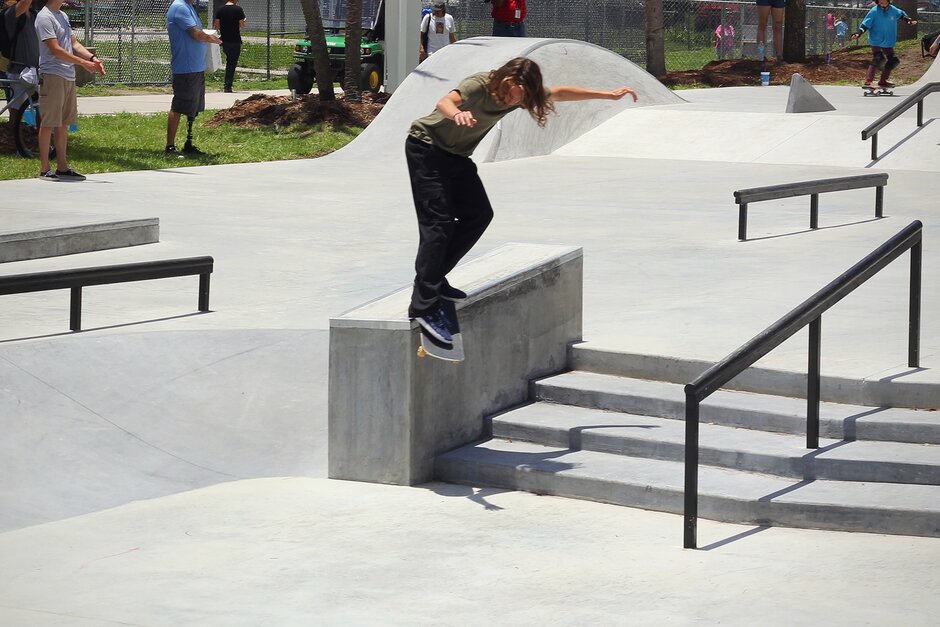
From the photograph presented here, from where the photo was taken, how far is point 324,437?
719 cm

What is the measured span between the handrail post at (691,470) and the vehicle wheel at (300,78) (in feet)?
65.7

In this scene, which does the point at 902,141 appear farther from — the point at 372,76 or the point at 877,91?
the point at 372,76

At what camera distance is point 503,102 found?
20.4ft

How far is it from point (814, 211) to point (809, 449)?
21.3ft

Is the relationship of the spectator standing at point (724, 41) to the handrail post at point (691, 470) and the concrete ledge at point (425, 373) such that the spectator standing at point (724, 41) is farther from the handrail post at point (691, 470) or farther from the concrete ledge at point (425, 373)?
the handrail post at point (691, 470)

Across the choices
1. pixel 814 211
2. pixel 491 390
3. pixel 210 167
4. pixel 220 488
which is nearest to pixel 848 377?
pixel 491 390

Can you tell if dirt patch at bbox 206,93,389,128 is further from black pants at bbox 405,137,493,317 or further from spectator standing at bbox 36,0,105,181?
black pants at bbox 405,137,493,317

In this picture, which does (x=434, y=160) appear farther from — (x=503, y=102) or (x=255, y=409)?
(x=255, y=409)

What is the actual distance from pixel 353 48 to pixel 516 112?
4.47 meters

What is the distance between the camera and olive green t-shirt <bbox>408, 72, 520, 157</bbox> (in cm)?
622

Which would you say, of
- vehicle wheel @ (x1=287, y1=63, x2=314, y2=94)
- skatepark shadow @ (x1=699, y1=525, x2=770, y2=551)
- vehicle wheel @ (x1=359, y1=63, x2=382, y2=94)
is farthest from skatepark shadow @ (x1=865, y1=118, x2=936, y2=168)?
skatepark shadow @ (x1=699, y1=525, x2=770, y2=551)

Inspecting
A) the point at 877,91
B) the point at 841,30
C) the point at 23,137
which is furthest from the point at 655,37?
the point at 23,137

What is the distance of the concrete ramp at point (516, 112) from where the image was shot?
1834cm

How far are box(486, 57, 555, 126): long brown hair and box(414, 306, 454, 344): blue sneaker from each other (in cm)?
108
